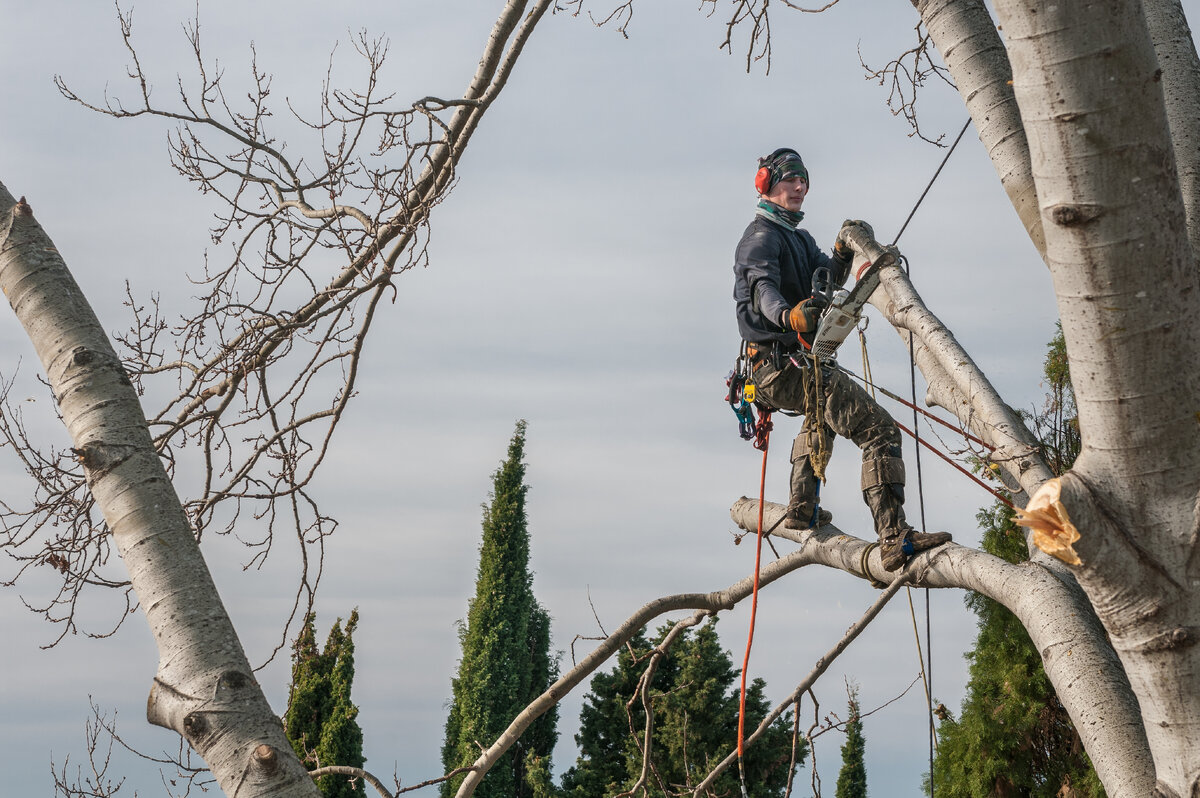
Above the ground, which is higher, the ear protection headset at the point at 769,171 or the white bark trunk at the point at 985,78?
the ear protection headset at the point at 769,171

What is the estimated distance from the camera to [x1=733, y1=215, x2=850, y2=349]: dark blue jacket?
4457mm

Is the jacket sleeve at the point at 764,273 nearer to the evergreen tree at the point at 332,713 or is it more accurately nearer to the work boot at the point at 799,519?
the work boot at the point at 799,519

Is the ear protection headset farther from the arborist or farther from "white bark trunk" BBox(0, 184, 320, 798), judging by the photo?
"white bark trunk" BBox(0, 184, 320, 798)

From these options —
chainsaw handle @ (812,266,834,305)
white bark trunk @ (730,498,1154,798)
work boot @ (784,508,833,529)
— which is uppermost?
chainsaw handle @ (812,266,834,305)

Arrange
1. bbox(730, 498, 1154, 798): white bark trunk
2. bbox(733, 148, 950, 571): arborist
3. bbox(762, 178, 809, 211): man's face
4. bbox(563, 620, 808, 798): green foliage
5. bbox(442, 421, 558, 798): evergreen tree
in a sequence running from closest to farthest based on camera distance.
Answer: bbox(730, 498, 1154, 798): white bark trunk
bbox(733, 148, 950, 571): arborist
bbox(762, 178, 809, 211): man's face
bbox(563, 620, 808, 798): green foliage
bbox(442, 421, 558, 798): evergreen tree

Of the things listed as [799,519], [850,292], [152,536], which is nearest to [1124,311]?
[152,536]

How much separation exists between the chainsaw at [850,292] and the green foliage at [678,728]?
6.32m

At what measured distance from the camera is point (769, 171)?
186 inches

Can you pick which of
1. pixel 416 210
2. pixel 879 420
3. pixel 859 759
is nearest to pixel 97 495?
pixel 416 210

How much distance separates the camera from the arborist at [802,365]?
426 cm

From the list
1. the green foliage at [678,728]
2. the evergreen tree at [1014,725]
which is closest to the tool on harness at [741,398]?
the evergreen tree at [1014,725]

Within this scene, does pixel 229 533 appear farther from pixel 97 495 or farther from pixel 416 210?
pixel 97 495

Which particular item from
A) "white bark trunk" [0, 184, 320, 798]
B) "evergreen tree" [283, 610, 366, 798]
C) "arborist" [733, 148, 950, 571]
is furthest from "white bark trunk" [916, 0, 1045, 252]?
"evergreen tree" [283, 610, 366, 798]

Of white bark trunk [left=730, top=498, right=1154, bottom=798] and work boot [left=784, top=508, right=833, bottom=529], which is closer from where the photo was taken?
white bark trunk [left=730, top=498, right=1154, bottom=798]
